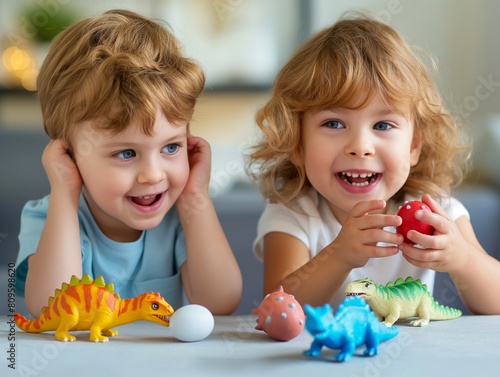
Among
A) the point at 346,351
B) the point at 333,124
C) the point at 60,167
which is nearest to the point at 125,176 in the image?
the point at 60,167

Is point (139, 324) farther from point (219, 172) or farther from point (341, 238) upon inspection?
point (219, 172)

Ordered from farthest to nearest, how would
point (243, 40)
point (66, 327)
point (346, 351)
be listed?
1. point (243, 40)
2. point (66, 327)
3. point (346, 351)

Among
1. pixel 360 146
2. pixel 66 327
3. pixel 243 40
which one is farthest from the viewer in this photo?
pixel 243 40

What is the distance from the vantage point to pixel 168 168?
1.16 metres

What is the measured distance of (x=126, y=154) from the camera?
116 centimetres

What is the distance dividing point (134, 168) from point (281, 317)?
36 centimetres

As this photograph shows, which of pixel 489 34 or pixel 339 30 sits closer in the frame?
pixel 339 30

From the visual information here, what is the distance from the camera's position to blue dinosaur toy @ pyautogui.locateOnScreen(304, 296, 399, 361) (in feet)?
2.79

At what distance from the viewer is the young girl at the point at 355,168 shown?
1.12m

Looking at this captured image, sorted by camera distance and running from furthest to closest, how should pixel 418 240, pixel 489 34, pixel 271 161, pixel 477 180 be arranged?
1. pixel 489 34
2. pixel 477 180
3. pixel 271 161
4. pixel 418 240

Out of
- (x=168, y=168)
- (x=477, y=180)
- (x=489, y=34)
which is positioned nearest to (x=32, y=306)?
(x=168, y=168)

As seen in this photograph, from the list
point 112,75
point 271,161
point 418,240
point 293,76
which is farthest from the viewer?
point 271,161

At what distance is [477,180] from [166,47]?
69.0 inches

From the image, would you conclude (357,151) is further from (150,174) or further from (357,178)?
(150,174)
